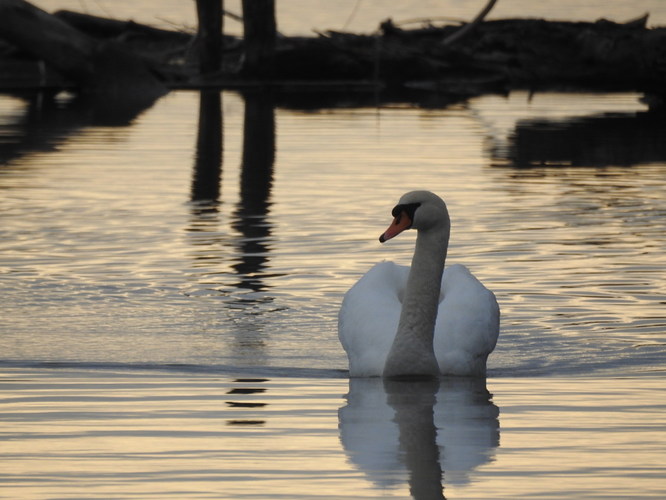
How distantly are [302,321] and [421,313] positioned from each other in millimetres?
1993

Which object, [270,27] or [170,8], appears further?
[170,8]

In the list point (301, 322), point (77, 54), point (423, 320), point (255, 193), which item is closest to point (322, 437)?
point (423, 320)

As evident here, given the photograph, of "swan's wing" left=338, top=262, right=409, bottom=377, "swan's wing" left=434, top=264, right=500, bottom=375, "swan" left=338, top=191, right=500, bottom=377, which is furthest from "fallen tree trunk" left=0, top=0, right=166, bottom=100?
"swan's wing" left=434, top=264, right=500, bottom=375

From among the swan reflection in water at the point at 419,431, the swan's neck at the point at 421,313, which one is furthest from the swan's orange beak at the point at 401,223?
the swan reflection in water at the point at 419,431

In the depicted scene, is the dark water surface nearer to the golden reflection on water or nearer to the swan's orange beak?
the golden reflection on water

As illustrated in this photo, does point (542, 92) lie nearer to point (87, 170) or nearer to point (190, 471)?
point (87, 170)

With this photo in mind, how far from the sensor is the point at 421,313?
28.5 feet

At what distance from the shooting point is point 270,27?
32406 mm

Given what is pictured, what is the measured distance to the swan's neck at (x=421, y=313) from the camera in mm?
8680

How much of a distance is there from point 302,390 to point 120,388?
0.91 metres

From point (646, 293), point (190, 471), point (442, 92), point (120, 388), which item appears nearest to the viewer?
point (190, 471)

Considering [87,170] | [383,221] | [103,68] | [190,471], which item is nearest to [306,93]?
[103,68]

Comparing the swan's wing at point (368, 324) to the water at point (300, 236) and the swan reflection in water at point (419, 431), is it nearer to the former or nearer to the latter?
the swan reflection in water at point (419, 431)

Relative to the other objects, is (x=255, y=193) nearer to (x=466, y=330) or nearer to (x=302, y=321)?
(x=302, y=321)
